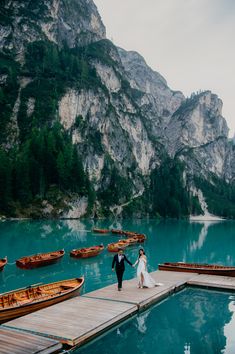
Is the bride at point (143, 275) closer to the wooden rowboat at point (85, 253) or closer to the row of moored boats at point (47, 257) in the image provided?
the row of moored boats at point (47, 257)

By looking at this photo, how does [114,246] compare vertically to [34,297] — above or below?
above

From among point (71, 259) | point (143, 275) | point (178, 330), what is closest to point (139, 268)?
point (143, 275)

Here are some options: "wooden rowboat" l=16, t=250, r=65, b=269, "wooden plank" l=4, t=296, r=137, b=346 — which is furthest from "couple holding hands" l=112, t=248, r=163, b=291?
"wooden rowboat" l=16, t=250, r=65, b=269

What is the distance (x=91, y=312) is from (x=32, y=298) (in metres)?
4.28

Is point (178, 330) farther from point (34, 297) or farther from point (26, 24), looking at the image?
point (26, 24)

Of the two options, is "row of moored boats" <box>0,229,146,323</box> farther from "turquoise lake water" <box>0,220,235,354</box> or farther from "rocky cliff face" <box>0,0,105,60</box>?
"rocky cliff face" <box>0,0,105,60</box>

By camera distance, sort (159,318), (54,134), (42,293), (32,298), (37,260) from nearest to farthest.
Result: (159,318)
(32,298)
(42,293)
(37,260)
(54,134)

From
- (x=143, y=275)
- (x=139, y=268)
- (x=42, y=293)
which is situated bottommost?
(x=42, y=293)

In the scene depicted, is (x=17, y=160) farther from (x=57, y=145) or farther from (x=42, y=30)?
(x=42, y=30)

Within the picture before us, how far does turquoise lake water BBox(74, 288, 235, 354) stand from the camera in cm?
1564

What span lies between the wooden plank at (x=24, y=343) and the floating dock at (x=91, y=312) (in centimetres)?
18

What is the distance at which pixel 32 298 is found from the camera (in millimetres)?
20891

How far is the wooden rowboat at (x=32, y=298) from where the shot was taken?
18.1m

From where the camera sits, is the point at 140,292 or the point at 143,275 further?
the point at 143,275
